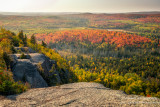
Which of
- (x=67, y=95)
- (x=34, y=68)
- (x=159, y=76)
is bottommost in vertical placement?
(x=159, y=76)

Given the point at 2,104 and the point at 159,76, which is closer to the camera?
the point at 2,104

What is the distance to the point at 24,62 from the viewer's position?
89.0ft

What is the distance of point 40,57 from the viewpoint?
34000mm

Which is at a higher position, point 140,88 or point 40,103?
point 40,103

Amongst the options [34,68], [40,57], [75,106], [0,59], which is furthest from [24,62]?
[75,106]

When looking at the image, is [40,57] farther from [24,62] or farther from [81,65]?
[81,65]

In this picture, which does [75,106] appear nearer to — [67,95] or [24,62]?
[67,95]

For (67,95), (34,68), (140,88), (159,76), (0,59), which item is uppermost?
(0,59)

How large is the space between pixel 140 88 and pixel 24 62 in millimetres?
63623

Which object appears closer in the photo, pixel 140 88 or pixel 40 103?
pixel 40 103

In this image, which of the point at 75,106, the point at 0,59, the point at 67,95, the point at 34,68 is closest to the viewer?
the point at 75,106

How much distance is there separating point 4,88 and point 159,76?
16467 cm

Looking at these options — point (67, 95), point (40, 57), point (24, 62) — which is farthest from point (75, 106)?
point (40, 57)

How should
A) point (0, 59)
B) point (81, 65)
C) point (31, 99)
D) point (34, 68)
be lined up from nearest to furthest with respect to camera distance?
1. point (31, 99)
2. point (0, 59)
3. point (34, 68)
4. point (81, 65)
